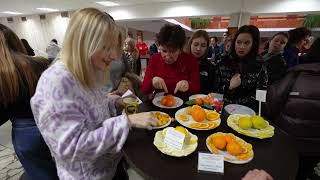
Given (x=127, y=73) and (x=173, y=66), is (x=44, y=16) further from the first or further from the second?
(x=173, y=66)

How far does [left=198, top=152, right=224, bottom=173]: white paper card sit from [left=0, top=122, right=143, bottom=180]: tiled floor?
95cm

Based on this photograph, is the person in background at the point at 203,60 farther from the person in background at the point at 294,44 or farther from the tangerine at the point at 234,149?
the person in background at the point at 294,44

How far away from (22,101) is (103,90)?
1.86 ft

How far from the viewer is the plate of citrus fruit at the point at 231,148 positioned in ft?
2.44

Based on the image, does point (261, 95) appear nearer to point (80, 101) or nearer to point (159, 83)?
point (159, 83)

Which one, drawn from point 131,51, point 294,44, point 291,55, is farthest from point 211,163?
point 131,51

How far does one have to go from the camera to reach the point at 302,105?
1165 mm

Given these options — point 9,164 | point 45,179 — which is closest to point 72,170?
point 45,179

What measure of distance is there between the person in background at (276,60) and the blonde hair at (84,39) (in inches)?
63.8

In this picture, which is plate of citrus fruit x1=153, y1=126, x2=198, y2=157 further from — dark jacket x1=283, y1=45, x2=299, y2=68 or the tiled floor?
dark jacket x1=283, y1=45, x2=299, y2=68

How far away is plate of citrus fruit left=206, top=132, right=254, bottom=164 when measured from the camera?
2.44ft

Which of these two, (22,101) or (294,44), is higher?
(294,44)

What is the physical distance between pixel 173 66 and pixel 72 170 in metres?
1.02

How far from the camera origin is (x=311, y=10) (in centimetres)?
515
